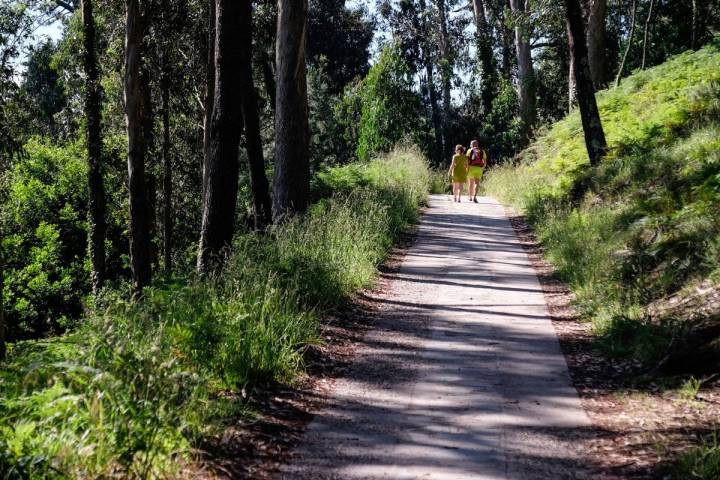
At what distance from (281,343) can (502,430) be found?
238 centimetres

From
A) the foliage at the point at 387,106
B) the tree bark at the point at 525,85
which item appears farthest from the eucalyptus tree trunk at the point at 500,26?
the foliage at the point at 387,106

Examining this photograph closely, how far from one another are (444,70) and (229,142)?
3209 centimetres

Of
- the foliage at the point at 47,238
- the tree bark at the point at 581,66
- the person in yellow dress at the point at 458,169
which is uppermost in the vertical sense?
the tree bark at the point at 581,66

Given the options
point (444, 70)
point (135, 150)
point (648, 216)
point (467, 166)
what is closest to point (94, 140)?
point (135, 150)

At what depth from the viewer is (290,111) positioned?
1401cm

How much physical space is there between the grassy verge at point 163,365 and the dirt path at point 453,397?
72 centimetres

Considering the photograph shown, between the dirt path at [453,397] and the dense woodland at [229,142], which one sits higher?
the dense woodland at [229,142]

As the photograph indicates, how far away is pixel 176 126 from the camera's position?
1126 inches

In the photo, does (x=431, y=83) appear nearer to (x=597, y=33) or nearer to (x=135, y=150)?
(x=597, y=33)

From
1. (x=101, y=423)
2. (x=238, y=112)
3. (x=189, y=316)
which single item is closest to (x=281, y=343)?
(x=189, y=316)

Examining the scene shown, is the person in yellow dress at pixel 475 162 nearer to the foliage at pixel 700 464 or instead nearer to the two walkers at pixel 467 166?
the two walkers at pixel 467 166

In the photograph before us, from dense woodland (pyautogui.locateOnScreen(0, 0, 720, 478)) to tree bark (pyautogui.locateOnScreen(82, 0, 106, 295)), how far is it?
6 cm

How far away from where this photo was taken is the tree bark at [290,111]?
1380 cm

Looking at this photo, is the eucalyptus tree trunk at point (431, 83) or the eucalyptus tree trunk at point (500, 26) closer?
the eucalyptus tree trunk at point (500, 26)
